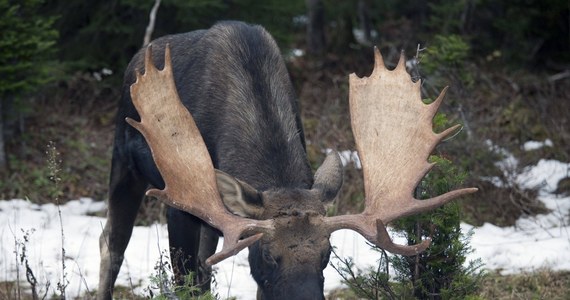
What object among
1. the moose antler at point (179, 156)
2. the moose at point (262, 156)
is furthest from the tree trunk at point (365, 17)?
the moose antler at point (179, 156)

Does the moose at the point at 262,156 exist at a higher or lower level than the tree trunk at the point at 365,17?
lower

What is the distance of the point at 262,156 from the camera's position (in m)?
6.47

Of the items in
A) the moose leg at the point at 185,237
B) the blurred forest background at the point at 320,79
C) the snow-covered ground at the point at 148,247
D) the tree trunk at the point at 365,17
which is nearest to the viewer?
the moose leg at the point at 185,237

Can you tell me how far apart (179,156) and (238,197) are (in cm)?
42

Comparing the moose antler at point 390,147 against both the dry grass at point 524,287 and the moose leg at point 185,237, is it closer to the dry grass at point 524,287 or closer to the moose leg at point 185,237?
the moose leg at point 185,237

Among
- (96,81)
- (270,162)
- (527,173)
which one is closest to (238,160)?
(270,162)

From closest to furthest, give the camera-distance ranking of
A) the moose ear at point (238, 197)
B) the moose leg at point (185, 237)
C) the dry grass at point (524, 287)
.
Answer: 1. the moose ear at point (238, 197)
2. the moose leg at point (185, 237)
3. the dry grass at point (524, 287)

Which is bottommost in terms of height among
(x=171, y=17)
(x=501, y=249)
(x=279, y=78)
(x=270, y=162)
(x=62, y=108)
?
(x=501, y=249)

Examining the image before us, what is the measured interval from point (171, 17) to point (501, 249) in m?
5.77

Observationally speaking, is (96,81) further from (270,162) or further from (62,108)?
(270,162)

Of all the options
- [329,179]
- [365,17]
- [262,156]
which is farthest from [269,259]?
[365,17]

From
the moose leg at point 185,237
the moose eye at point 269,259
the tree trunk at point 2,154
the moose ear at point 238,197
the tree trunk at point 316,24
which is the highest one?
the tree trunk at point 316,24

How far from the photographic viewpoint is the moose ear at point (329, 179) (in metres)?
6.07

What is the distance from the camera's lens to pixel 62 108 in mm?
12594
